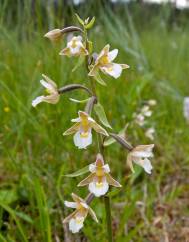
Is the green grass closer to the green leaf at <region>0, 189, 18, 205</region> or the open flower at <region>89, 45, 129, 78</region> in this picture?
the green leaf at <region>0, 189, 18, 205</region>

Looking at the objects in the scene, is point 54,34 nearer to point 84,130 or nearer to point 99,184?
point 84,130

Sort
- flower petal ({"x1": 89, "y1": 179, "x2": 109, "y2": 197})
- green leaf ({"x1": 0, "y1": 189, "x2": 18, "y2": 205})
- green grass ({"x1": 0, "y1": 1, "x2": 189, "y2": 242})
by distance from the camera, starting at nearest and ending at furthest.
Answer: flower petal ({"x1": 89, "y1": 179, "x2": 109, "y2": 197}) → green grass ({"x1": 0, "y1": 1, "x2": 189, "y2": 242}) → green leaf ({"x1": 0, "y1": 189, "x2": 18, "y2": 205})

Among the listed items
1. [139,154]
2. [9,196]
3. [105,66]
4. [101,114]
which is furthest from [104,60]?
[9,196]

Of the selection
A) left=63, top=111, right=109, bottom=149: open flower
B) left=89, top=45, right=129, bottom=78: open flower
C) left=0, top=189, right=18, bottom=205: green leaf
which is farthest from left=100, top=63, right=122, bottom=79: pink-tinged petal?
left=0, top=189, right=18, bottom=205: green leaf

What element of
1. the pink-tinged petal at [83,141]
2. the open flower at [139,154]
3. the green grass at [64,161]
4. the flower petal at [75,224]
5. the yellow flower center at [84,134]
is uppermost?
the yellow flower center at [84,134]

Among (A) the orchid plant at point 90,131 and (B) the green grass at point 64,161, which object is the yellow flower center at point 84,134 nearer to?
(A) the orchid plant at point 90,131

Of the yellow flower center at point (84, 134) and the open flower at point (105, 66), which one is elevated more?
the open flower at point (105, 66)

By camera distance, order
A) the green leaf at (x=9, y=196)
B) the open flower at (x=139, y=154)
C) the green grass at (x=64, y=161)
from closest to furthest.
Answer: the open flower at (x=139, y=154)
the green grass at (x=64, y=161)
the green leaf at (x=9, y=196)

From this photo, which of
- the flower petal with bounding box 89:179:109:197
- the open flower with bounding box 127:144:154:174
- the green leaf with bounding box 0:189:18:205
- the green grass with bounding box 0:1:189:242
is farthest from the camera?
the green leaf with bounding box 0:189:18:205

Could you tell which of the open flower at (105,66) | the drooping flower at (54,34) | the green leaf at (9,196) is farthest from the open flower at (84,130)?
the green leaf at (9,196)

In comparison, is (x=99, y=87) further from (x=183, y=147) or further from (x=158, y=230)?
(x=158, y=230)
